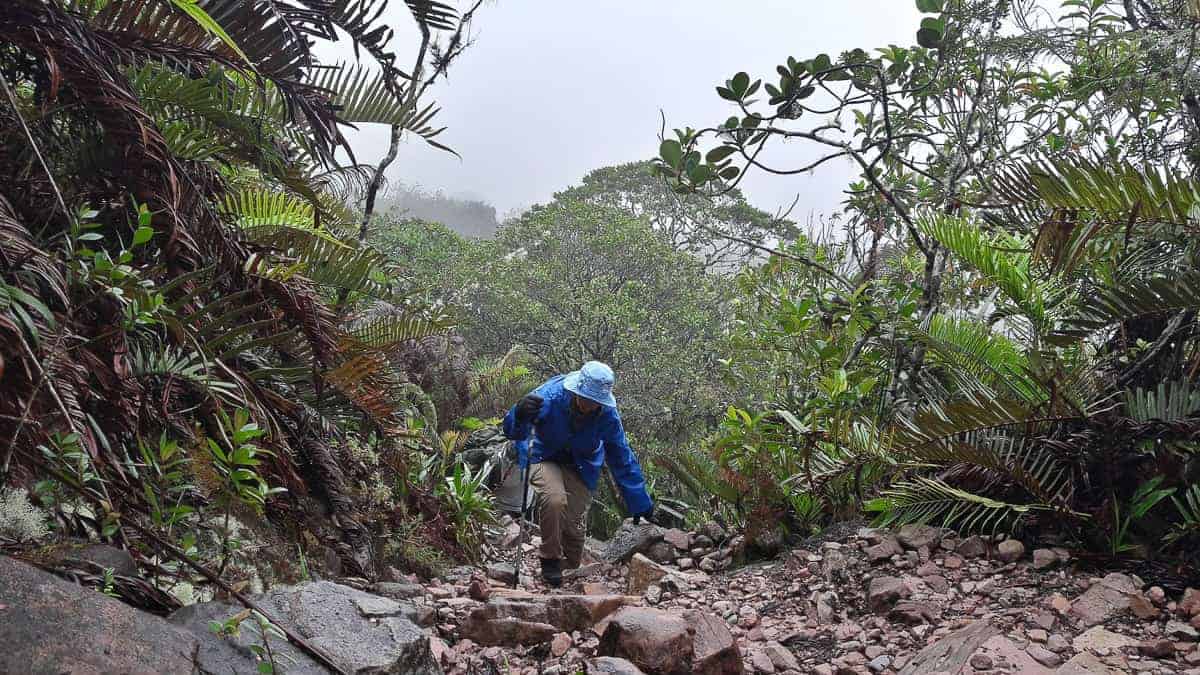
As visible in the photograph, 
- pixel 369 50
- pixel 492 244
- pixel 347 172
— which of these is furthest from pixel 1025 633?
pixel 492 244

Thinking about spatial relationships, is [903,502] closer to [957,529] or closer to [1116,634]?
[957,529]

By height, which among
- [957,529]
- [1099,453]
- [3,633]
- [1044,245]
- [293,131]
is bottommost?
[3,633]

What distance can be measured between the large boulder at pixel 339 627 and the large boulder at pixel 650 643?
685mm

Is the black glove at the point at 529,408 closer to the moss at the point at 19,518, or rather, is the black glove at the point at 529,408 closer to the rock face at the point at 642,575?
the rock face at the point at 642,575

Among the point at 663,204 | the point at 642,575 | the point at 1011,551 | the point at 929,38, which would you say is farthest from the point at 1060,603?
the point at 663,204

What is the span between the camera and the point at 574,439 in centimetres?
540

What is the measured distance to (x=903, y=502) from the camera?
4086 millimetres

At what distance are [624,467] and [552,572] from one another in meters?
0.87

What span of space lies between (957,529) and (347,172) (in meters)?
4.50

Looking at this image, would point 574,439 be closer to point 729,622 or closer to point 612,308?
point 729,622

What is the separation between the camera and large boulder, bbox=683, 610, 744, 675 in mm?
2789

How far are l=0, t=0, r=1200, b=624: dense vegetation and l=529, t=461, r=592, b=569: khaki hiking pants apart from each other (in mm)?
652

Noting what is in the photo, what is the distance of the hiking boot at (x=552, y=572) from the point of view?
508cm

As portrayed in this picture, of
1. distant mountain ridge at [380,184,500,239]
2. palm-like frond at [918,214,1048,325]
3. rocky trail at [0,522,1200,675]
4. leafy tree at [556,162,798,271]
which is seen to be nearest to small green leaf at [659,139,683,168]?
palm-like frond at [918,214,1048,325]
